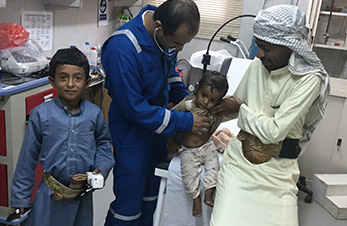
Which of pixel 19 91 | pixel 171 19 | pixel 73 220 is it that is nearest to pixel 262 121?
pixel 171 19

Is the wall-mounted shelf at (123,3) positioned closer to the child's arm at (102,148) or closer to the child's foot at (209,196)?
the child's arm at (102,148)

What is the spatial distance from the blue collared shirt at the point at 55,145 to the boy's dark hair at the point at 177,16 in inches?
20.2

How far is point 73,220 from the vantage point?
1531 millimetres

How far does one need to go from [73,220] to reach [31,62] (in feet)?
3.80

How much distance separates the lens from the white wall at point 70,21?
8.05 feet

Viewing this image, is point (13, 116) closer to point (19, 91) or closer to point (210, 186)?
point (19, 91)

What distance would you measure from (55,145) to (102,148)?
0.23 metres

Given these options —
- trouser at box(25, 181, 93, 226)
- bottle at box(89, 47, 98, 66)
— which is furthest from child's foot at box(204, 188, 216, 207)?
bottle at box(89, 47, 98, 66)

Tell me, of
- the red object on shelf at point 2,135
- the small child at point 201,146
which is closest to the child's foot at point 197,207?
the small child at point 201,146

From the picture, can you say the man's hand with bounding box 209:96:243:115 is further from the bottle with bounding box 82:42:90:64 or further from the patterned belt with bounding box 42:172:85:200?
the bottle with bounding box 82:42:90:64

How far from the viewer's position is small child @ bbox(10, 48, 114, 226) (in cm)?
142

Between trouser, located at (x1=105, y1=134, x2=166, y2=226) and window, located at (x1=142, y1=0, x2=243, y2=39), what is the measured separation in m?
2.62

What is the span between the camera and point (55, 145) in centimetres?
142

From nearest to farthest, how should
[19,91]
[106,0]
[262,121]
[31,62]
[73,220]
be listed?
[262,121] < [73,220] < [19,91] < [31,62] < [106,0]
